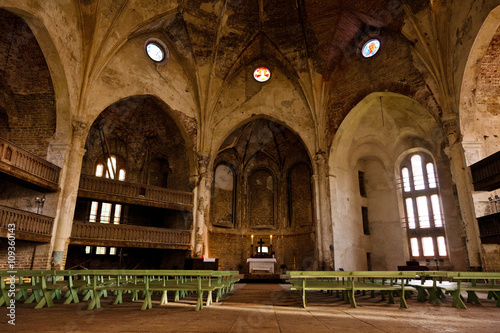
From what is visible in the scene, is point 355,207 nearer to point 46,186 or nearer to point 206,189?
point 206,189

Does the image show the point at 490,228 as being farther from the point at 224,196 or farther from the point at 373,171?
the point at 224,196

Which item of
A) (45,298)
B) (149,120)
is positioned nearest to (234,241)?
(149,120)

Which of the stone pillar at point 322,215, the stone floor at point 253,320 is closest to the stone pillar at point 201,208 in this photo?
the stone pillar at point 322,215

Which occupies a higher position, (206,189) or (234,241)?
(206,189)

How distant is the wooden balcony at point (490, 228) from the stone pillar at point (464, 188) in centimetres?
24

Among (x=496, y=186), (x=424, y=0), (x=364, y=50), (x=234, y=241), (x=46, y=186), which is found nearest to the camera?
(x=496, y=186)

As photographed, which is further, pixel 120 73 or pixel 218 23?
pixel 218 23

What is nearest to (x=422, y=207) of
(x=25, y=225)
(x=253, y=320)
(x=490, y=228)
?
(x=490, y=228)

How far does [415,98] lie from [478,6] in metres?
4.43

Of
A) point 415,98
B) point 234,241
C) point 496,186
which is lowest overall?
point 234,241

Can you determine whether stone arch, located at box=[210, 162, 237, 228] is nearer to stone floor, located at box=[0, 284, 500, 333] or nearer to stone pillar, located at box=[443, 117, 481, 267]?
stone pillar, located at box=[443, 117, 481, 267]

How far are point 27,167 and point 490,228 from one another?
1713 cm

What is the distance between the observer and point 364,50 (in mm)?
18422

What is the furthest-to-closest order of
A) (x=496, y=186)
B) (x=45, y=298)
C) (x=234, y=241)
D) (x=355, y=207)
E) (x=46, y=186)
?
(x=234, y=241) < (x=355, y=207) < (x=46, y=186) < (x=496, y=186) < (x=45, y=298)
